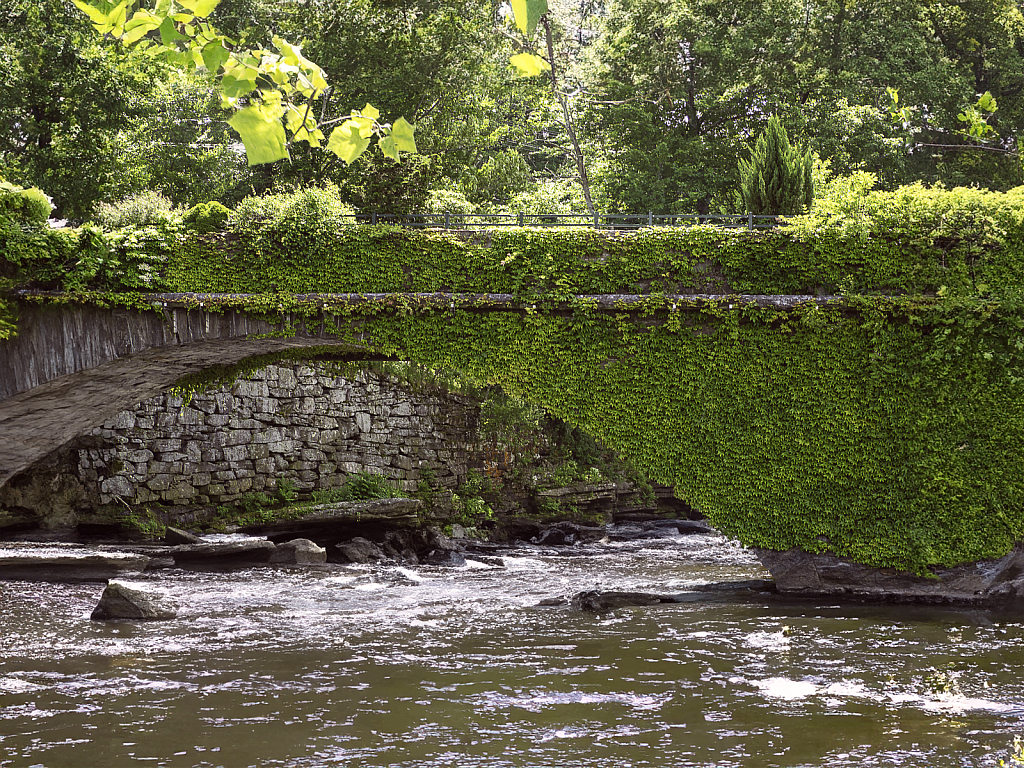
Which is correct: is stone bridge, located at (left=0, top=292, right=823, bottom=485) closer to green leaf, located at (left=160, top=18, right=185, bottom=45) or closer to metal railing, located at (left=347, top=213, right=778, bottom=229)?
metal railing, located at (left=347, top=213, right=778, bottom=229)

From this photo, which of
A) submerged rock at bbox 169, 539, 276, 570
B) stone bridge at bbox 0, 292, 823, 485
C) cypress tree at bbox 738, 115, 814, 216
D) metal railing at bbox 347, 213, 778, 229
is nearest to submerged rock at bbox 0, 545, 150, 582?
submerged rock at bbox 169, 539, 276, 570

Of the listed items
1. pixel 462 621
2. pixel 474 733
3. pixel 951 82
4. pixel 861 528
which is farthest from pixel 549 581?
pixel 951 82

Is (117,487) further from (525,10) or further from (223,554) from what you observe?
(525,10)

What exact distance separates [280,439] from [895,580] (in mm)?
13293

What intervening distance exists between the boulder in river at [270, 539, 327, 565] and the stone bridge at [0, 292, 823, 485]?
4420mm

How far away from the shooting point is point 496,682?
9.42 meters

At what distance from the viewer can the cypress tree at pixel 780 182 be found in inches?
636

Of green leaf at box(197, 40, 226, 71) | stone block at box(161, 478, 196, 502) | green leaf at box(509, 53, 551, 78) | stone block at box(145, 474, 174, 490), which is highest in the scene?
green leaf at box(197, 40, 226, 71)

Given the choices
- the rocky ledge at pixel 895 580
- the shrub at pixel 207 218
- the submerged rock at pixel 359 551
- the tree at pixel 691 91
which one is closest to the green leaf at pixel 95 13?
the shrub at pixel 207 218

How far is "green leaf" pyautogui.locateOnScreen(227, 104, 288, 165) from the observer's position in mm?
2691

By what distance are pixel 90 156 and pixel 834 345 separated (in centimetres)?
1725

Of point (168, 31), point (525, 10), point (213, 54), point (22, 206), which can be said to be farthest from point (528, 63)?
point (22, 206)

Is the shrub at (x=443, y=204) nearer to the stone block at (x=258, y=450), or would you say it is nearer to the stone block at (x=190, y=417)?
the stone block at (x=258, y=450)

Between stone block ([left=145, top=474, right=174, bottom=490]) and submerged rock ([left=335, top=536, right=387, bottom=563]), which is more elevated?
stone block ([left=145, top=474, right=174, bottom=490])
